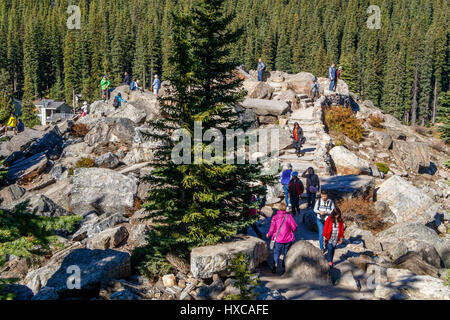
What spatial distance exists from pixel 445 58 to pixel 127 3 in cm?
10169

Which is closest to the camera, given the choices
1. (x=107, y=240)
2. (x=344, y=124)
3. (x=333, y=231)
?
(x=333, y=231)

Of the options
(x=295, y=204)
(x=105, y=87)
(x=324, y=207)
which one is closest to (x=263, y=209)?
(x=295, y=204)

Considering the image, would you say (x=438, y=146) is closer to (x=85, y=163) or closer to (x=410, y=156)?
(x=410, y=156)

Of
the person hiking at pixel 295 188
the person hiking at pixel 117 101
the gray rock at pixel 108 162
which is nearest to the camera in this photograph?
the person hiking at pixel 295 188

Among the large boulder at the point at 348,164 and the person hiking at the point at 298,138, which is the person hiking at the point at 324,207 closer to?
the person hiking at the point at 298,138

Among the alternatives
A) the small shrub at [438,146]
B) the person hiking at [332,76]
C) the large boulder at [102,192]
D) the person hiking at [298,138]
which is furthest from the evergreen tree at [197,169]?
the small shrub at [438,146]

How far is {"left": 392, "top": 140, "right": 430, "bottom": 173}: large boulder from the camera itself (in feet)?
78.4

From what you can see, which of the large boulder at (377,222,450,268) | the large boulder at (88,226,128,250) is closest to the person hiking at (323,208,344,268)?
the large boulder at (377,222,450,268)

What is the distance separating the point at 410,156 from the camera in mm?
24344

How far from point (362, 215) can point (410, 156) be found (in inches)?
526

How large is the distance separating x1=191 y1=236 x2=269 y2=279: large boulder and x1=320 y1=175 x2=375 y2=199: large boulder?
745cm

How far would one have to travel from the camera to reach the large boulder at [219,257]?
7713 mm

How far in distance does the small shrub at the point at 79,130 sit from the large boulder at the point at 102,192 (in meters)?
10.0
